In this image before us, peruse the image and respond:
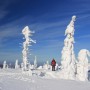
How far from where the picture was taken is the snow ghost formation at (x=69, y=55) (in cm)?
4669

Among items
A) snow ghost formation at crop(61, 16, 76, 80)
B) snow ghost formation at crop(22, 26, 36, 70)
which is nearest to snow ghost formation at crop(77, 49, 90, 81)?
snow ghost formation at crop(61, 16, 76, 80)

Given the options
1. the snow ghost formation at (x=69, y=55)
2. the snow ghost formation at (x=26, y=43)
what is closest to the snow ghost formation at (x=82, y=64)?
the snow ghost formation at (x=69, y=55)

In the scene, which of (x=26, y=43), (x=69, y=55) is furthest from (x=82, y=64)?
(x=26, y=43)

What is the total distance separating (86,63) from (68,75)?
555 cm

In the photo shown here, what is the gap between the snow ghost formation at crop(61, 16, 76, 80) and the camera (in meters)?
46.7

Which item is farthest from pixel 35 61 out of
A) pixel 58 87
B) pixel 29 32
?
pixel 58 87

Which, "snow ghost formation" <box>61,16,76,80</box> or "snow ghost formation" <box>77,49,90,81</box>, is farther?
"snow ghost formation" <box>77,49,90,81</box>

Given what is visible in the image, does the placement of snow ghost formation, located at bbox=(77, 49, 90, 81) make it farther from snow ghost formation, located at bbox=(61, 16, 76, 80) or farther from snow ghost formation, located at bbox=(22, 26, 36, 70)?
snow ghost formation, located at bbox=(22, 26, 36, 70)

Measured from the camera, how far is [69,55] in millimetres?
47188

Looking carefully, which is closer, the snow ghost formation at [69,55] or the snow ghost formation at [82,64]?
the snow ghost formation at [69,55]

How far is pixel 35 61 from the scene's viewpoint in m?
110

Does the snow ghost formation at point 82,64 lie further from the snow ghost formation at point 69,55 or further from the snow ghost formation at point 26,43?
the snow ghost formation at point 26,43

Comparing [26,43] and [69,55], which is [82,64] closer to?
[69,55]

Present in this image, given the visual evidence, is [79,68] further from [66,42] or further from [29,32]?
[29,32]
